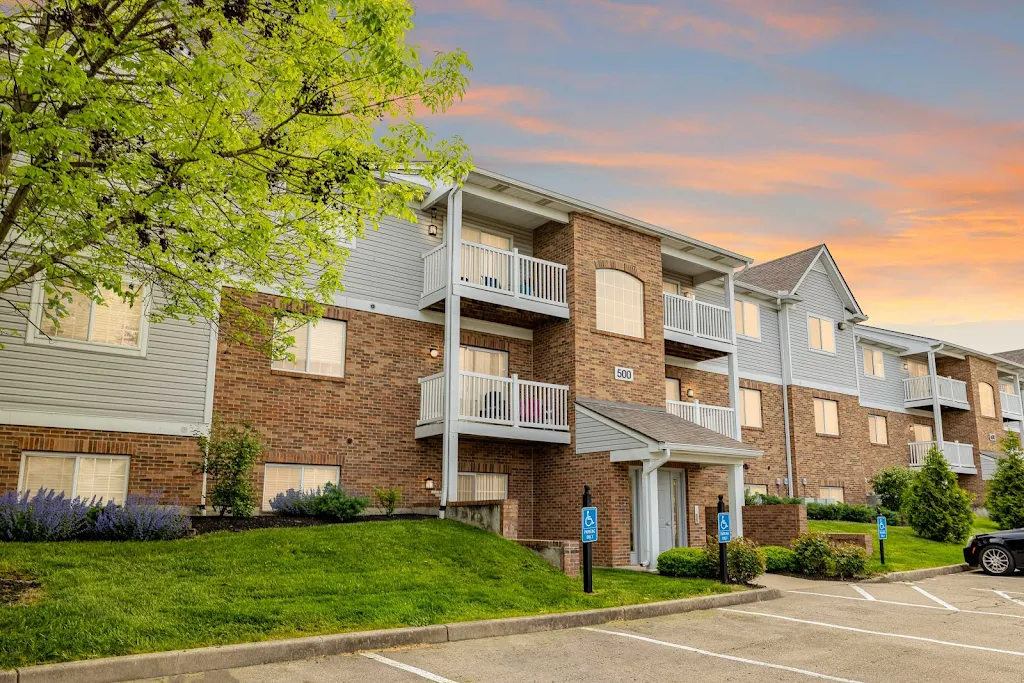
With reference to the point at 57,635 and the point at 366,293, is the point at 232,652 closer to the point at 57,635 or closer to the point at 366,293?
the point at 57,635

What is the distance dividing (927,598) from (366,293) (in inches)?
509

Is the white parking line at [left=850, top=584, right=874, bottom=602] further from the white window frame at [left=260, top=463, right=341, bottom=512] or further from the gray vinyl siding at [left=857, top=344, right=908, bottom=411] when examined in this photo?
the gray vinyl siding at [left=857, top=344, right=908, bottom=411]

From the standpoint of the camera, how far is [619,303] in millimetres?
20531

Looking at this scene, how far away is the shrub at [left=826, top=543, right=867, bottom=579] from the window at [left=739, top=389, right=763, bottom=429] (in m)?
10.0

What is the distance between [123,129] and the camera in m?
8.83

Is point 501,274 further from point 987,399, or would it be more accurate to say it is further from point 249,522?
point 987,399

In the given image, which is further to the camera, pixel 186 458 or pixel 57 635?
pixel 186 458

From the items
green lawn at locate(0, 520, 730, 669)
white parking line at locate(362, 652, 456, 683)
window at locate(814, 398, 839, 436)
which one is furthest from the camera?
window at locate(814, 398, 839, 436)

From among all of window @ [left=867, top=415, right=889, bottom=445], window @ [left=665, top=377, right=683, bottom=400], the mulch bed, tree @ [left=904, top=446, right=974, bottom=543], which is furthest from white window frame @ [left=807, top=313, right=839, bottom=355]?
the mulch bed

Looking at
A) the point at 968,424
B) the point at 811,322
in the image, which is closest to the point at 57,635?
the point at 811,322

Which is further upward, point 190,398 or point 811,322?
point 811,322

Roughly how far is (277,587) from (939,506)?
2049cm

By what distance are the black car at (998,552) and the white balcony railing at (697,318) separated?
810 centimetres

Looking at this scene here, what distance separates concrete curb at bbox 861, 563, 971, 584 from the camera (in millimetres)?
16609
